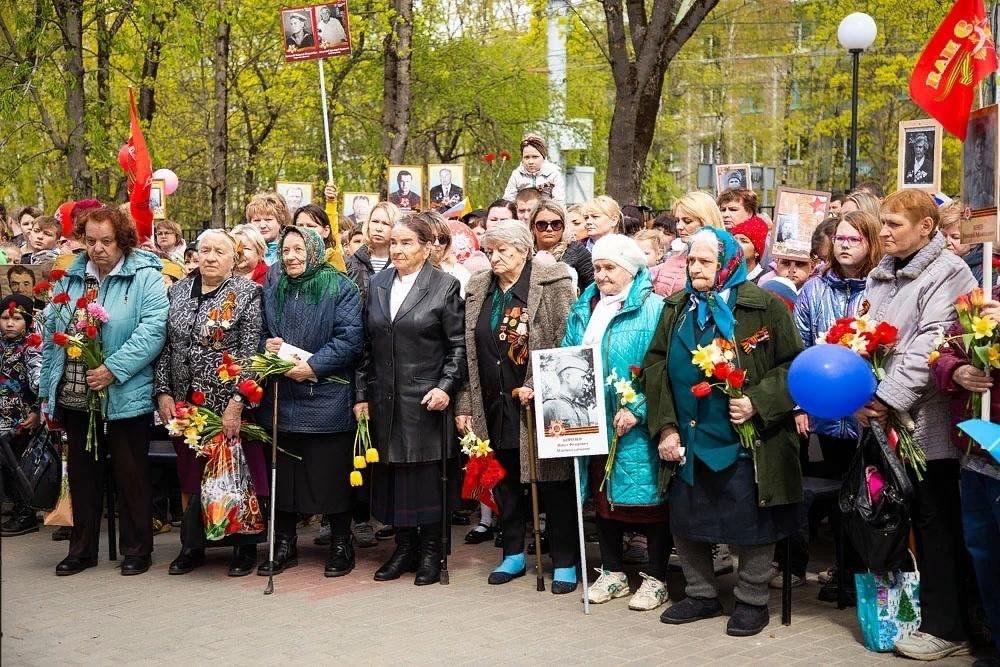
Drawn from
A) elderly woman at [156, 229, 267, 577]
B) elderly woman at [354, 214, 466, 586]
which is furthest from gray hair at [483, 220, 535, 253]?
elderly woman at [156, 229, 267, 577]

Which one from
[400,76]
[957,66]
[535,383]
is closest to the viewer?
[957,66]

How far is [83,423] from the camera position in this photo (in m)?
8.59

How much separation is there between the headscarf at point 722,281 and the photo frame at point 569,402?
73cm

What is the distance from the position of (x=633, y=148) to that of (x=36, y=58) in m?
7.60

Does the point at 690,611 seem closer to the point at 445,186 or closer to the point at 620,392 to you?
the point at 620,392

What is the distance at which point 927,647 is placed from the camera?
6.25 m

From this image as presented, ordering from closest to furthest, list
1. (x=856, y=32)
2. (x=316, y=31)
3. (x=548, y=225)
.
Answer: (x=548, y=225), (x=316, y=31), (x=856, y=32)

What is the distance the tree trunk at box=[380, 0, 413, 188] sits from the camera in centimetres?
1766

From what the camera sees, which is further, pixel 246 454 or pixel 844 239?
pixel 246 454

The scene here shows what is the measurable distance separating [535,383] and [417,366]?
89cm

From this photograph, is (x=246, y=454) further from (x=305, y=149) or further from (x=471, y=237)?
(x=305, y=149)

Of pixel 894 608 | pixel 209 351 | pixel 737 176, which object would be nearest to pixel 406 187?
pixel 737 176

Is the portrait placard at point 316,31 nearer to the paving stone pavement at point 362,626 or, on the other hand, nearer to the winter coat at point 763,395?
the paving stone pavement at point 362,626

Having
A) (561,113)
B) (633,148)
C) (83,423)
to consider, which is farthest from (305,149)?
(83,423)
